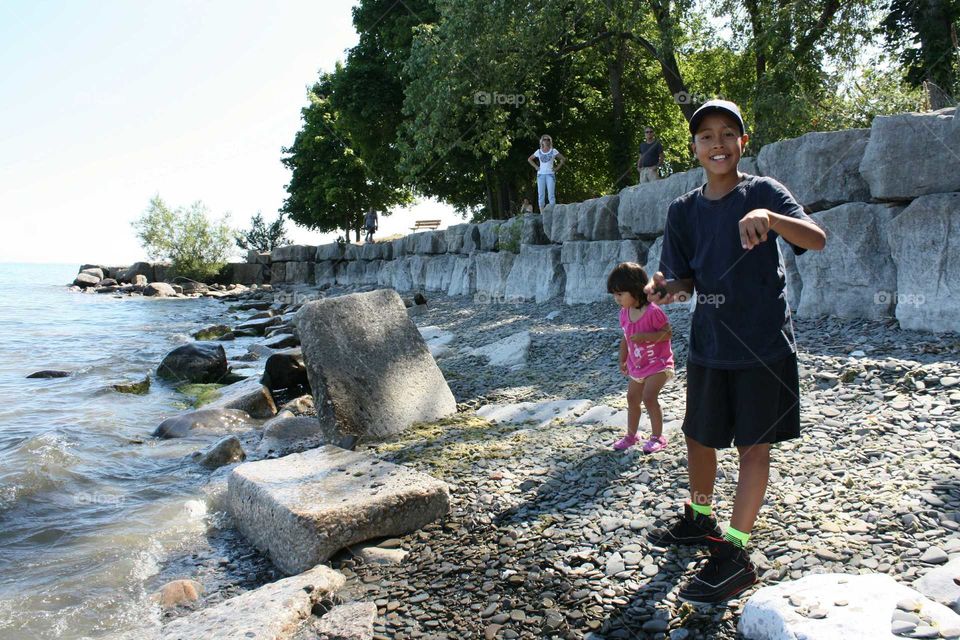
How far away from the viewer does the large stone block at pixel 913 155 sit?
19.6 ft

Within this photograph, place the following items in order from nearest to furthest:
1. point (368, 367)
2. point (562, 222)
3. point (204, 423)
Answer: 1. point (368, 367)
2. point (204, 423)
3. point (562, 222)

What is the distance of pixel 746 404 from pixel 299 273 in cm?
3326

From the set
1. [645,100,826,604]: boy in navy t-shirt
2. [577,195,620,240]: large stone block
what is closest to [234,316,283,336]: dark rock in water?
[577,195,620,240]: large stone block

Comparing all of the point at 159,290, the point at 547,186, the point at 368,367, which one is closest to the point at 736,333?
the point at 368,367

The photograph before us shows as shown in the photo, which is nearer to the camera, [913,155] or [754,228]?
[754,228]

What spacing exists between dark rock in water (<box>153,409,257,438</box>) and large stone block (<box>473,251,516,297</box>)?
24.6 ft

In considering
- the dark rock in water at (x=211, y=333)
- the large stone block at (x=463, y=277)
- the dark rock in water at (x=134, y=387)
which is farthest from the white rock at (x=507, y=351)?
the dark rock in water at (x=211, y=333)

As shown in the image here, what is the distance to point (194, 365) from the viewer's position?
11117 millimetres

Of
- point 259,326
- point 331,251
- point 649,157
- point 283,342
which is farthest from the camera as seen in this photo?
point 331,251

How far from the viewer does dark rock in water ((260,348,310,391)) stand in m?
9.55

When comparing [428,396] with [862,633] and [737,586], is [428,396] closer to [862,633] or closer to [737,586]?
[737,586]

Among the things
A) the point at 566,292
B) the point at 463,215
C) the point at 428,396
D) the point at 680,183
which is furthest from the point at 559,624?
the point at 463,215

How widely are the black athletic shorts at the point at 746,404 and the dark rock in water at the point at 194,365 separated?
380 inches

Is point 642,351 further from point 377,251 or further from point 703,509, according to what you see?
point 377,251
